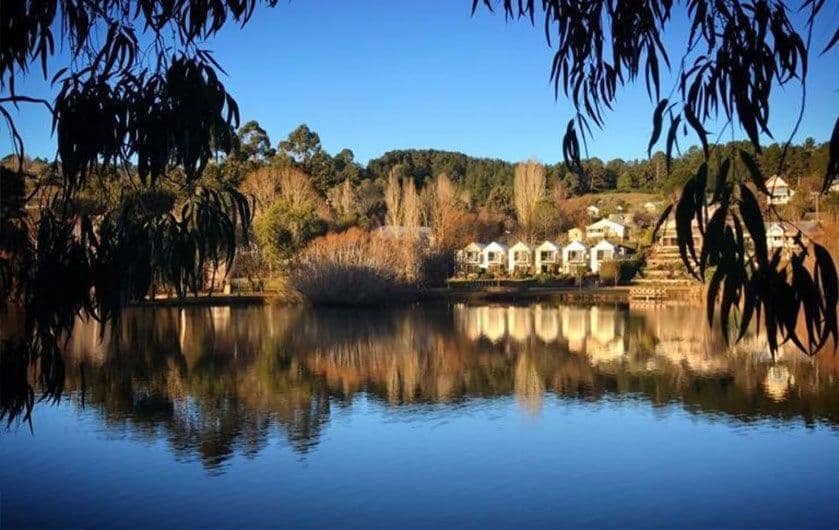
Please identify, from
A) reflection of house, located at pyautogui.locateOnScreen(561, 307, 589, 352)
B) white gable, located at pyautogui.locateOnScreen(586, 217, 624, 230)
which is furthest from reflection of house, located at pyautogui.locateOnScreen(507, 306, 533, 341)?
white gable, located at pyautogui.locateOnScreen(586, 217, 624, 230)

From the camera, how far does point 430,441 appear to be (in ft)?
21.2

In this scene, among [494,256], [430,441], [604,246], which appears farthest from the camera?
[494,256]

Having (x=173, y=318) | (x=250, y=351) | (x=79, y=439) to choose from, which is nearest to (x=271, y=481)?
(x=79, y=439)

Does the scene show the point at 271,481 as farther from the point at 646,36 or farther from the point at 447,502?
the point at 646,36

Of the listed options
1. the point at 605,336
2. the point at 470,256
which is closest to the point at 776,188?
the point at 605,336

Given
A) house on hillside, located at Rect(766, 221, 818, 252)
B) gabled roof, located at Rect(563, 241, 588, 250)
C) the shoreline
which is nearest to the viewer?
house on hillside, located at Rect(766, 221, 818, 252)

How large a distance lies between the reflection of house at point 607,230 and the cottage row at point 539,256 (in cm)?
320

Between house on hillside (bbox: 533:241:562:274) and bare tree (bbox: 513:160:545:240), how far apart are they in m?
4.24

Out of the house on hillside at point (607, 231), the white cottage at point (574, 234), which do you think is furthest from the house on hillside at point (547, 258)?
the house on hillside at point (607, 231)

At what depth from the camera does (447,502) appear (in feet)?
16.3

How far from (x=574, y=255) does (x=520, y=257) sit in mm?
2450

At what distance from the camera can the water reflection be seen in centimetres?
728

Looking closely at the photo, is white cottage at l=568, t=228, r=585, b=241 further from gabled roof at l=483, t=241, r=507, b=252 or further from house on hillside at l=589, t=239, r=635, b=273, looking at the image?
gabled roof at l=483, t=241, r=507, b=252

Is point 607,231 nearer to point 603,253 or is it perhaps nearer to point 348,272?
point 603,253
